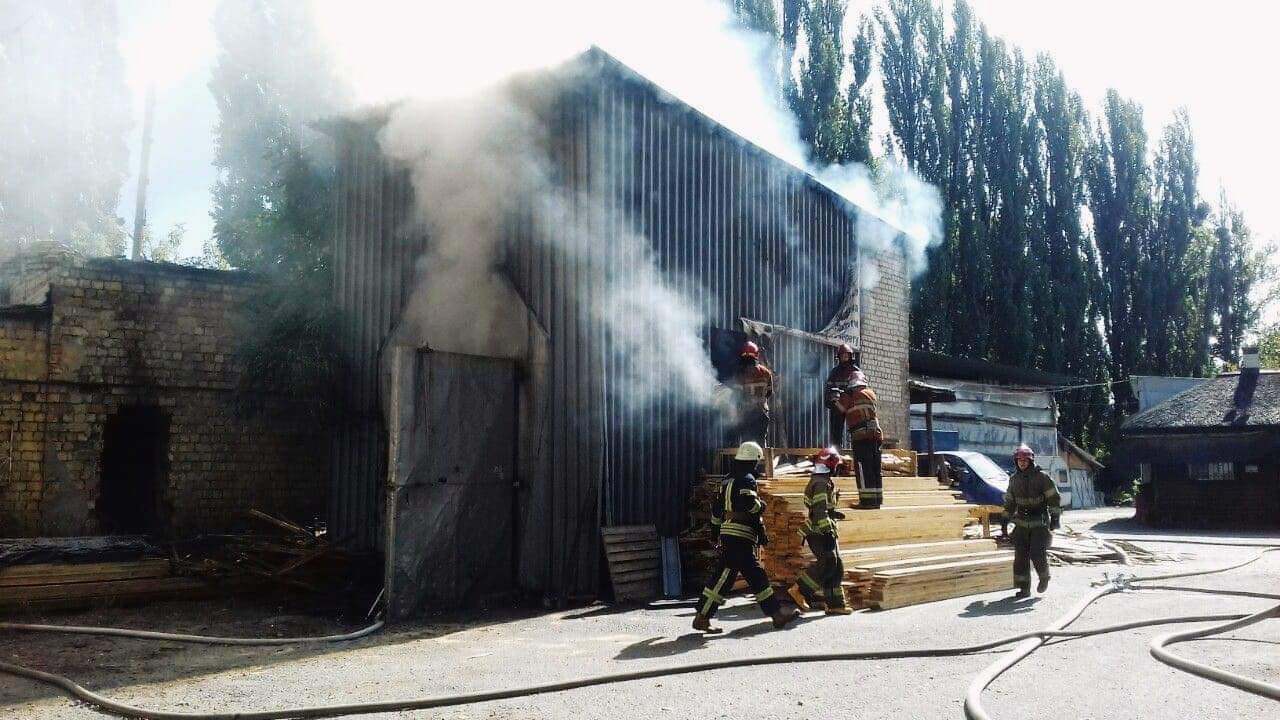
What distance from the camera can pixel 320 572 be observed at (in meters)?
10.6

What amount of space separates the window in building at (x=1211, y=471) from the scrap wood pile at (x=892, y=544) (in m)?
14.8

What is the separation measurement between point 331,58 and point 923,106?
21864mm

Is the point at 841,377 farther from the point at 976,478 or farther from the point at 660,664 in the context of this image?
the point at 976,478

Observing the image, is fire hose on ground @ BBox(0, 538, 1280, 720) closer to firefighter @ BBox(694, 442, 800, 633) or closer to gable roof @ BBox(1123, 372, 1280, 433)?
firefighter @ BBox(694, 442, 800, 633)

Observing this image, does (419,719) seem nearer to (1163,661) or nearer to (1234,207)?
(1163,661)

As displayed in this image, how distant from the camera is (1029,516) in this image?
11.0 meters

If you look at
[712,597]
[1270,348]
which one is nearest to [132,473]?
[712,597]

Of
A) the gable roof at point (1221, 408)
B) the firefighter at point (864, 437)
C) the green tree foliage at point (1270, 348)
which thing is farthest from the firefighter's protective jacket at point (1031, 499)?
the green tree foliage at point (1270, 348)

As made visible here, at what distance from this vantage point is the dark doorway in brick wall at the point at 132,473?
13156 mm

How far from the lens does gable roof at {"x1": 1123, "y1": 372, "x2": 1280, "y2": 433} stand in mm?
24156

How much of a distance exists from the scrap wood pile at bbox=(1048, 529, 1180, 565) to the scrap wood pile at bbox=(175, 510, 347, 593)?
1073cm

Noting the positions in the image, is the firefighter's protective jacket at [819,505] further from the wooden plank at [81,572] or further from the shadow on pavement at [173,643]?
the wooden plank at [81,572]

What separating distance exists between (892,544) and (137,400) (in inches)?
405

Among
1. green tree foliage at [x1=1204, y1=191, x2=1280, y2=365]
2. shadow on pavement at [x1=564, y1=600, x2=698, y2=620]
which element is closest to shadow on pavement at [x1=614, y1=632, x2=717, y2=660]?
shadow on pavement at [x1=564, y1=600, x2=698, y2=620]
